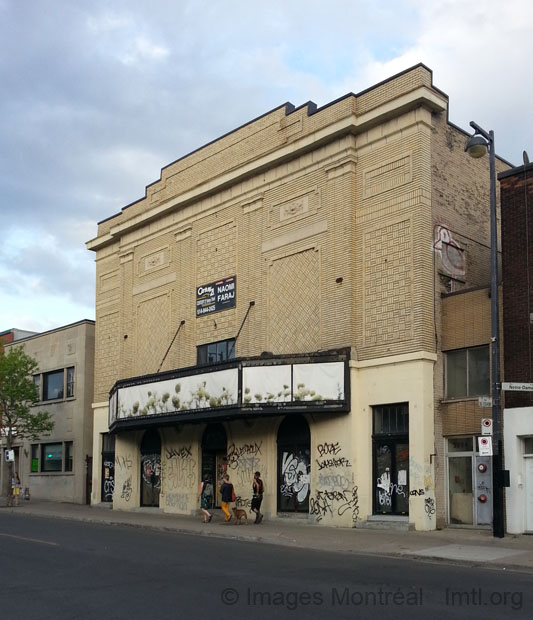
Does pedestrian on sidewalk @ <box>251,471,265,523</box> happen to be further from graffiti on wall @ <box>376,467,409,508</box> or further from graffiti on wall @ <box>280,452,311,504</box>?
graffiti on wall @ <box>376,467,409,508</box>

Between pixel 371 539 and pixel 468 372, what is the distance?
236 inches

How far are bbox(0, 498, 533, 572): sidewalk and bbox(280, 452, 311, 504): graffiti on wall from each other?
2.97ft

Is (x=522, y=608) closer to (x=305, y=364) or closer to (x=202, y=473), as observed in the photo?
(x=305, y=364)

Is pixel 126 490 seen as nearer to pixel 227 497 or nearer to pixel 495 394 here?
pixel 227 497

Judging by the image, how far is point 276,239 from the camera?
2816cm

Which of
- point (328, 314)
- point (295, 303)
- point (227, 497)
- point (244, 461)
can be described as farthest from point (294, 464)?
point (295, 303)

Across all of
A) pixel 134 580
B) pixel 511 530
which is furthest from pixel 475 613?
pixel 511 530

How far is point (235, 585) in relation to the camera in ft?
40.6

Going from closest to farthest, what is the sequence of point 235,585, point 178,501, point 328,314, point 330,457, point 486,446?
point 235,585 < point 486,446 < point 330,457 < point 328,314 < point 178,501

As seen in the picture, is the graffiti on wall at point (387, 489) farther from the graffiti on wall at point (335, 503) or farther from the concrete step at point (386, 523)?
the graffiti on wall at point (335, 503)

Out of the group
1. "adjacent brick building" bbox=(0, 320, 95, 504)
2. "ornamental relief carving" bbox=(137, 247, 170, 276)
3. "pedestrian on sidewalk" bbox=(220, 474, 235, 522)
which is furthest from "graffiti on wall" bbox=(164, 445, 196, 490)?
"adjacent brick building" bbox=(0, 320, 95, 504)

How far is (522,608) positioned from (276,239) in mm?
18930


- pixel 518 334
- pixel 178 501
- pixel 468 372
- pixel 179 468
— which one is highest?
pixel 518 334

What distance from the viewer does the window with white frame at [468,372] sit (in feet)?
75.8
